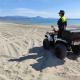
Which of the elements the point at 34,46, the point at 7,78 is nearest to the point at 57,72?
the point at 7,78

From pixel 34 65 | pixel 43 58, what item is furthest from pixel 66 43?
pixel 34 65

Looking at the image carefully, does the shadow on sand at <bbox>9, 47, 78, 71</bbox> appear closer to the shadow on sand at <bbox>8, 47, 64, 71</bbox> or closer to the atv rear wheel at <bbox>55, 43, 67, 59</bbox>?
the shadow on sand at <bbox>8, 47, 64, 71</bbox>

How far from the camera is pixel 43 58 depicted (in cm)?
1212

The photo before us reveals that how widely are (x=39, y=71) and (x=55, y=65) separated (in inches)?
42.1

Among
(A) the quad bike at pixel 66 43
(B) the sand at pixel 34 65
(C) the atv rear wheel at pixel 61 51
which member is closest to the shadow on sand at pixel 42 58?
(B) the sand at pixel 34 65

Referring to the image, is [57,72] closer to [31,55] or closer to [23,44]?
[31,55]

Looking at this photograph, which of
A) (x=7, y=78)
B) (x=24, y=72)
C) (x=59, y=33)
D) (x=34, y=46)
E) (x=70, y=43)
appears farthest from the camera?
(x=34, y=46)

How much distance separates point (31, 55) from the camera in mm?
12727

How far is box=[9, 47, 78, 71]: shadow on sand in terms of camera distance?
10818 millimetres

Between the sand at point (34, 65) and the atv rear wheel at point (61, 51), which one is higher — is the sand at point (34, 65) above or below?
below

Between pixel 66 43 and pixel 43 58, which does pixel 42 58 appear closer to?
pixel 43 58

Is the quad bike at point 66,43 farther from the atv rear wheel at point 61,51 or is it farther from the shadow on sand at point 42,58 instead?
the shadow on sand at point 42,58

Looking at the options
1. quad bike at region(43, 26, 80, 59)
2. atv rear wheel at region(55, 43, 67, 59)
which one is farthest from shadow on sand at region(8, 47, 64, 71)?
quad bike at region(43, 26, 80, 59)

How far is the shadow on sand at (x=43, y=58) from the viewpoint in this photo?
10.8m
